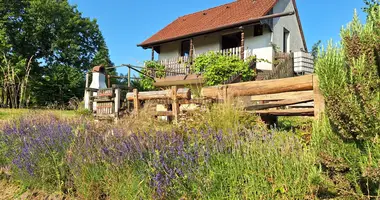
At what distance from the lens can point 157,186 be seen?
2.41 metres

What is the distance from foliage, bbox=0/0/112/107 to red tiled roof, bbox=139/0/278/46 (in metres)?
9.85

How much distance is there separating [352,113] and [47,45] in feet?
94.6

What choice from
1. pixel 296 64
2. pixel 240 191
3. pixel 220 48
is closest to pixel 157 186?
pixel 240 191

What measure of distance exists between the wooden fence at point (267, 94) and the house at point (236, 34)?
859 centimetres

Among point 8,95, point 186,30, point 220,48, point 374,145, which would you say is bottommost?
point 374,145

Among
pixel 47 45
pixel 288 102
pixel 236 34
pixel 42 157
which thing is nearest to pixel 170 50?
pixel 236 34

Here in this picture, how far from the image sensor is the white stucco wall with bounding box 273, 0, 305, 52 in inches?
620

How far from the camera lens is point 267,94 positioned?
5129mm

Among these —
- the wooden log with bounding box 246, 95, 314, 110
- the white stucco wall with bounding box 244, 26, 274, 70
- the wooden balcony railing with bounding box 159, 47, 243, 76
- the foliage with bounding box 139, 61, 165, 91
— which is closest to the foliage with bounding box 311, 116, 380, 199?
the wooden log with bounding box 246, 95, 314, 110

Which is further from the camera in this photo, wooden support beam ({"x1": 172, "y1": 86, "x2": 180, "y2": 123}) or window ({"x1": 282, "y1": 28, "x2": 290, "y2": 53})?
window ({"x1": 282, "y1": 28, "x2": 290, "y2": 53})

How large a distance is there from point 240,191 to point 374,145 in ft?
3.18

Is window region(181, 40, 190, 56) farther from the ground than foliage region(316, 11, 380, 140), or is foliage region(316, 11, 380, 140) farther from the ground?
window region(181, 40, 190, 56)

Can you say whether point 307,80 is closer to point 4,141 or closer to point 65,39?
point 4,141

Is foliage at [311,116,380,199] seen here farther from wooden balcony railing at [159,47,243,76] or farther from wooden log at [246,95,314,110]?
wooden balcony railing at [159,47,243,76]
